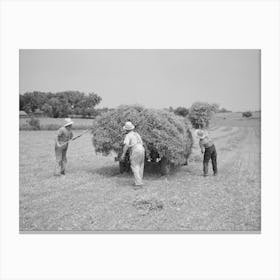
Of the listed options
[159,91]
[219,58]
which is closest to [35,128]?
[159,91]

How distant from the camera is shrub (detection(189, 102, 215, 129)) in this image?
9.47 meters

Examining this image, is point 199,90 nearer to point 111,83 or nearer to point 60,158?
point 111,83

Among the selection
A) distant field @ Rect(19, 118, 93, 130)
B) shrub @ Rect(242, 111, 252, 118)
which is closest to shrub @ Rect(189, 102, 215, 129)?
shrub @ Rect(242, 111, 252, 118)

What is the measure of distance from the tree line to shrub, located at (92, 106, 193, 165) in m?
0.53

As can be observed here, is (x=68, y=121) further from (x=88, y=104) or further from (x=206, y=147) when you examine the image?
(x=206, y=147)

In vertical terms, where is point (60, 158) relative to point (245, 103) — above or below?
below

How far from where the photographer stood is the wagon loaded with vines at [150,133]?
960 cm

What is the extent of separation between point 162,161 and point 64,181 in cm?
250

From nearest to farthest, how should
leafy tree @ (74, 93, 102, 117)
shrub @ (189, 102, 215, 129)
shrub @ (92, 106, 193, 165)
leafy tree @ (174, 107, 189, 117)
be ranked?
leafy tree @ (74, 93, 102, 117) → shrub @ (189, 102, 215, 129) → shrub @ (92, 106, 193, 165) → leafy tree @ (174, 107, 189, 117)

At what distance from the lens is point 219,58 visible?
8805mm

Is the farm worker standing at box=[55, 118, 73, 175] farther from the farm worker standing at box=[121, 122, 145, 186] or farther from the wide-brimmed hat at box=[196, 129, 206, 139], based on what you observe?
the wide-brimmed hat at box=[196, 129, 206, 139]

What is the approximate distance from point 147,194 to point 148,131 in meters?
1.68
